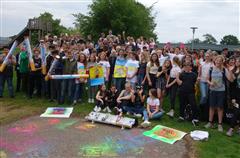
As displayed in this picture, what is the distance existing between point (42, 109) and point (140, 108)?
3.26 metres

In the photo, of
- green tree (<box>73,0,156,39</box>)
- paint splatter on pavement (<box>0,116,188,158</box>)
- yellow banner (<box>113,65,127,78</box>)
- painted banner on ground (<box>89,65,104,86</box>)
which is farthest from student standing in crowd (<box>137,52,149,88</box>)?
green tree (<box>73,0,156,39</box>)

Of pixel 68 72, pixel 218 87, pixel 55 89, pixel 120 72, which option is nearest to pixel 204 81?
pixel 218 87

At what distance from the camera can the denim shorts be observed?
9461 millimetres

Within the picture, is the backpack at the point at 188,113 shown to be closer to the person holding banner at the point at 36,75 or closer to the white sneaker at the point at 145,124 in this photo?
the white sneaker at the point at 145,124

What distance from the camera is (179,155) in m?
7.46

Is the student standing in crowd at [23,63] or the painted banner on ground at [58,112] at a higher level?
the student standing in crowd at [23,63]

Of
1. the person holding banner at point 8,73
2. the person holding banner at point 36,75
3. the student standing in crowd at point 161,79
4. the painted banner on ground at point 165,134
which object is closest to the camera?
the painted banner on ground at point 165,134

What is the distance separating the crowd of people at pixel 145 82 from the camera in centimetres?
962

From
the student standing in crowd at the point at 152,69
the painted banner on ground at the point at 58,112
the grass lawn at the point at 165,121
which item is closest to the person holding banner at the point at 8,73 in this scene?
the grass lawn at the point at 165,121

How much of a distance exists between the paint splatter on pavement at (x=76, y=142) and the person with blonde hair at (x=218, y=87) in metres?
1.74

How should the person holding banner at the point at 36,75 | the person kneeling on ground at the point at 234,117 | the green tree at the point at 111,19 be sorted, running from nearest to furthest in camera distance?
1. the person kneeling on ground at the point at 234,117
2. the person holding banner at the point at 36,75
3. the green tree at the point at 111,19

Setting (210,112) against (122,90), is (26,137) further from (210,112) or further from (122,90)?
(210,112)

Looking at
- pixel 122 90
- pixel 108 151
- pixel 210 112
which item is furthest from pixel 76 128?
pixel 210 112

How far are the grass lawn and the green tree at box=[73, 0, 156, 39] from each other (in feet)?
61.6
